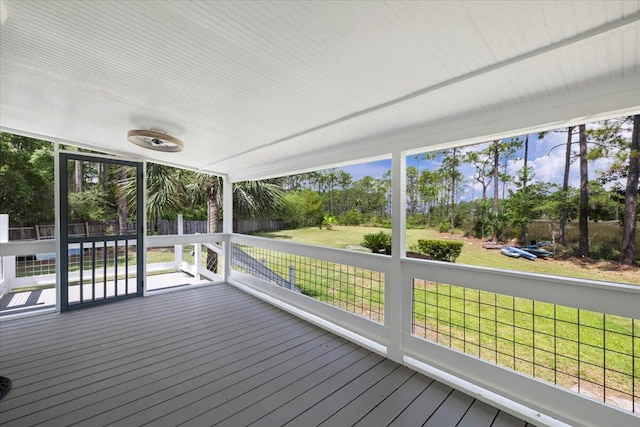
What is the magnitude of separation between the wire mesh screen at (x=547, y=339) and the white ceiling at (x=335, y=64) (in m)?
1.42

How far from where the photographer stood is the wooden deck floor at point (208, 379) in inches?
70.2

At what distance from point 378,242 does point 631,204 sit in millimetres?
2633

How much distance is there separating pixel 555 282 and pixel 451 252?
41.9 inches

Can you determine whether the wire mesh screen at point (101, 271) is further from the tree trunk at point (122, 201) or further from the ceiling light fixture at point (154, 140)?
the ceiling light fixture at point (154, 140)

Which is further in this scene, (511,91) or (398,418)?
(398,418)

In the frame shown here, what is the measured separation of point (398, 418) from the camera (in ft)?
5.81

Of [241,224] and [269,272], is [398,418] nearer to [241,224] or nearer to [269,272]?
[269,272]

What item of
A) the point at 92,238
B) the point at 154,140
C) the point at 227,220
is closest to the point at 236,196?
the point at 227,220

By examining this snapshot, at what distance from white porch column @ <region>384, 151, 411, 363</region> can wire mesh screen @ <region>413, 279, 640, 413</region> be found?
129 mm

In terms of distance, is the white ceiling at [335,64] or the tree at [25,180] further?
the tree at [25,180]

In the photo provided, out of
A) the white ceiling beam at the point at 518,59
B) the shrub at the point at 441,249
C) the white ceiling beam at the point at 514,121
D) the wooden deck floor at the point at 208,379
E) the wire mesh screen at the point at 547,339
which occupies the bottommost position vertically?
the wooden deck floor at the point at 208,379

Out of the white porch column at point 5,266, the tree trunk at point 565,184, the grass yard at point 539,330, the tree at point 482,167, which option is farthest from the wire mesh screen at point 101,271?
the tree trunk at point 565,184

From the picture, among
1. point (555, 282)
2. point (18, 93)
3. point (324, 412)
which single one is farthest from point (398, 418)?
point (18, 93)

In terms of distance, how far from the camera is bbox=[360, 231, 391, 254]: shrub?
3.94 metres
